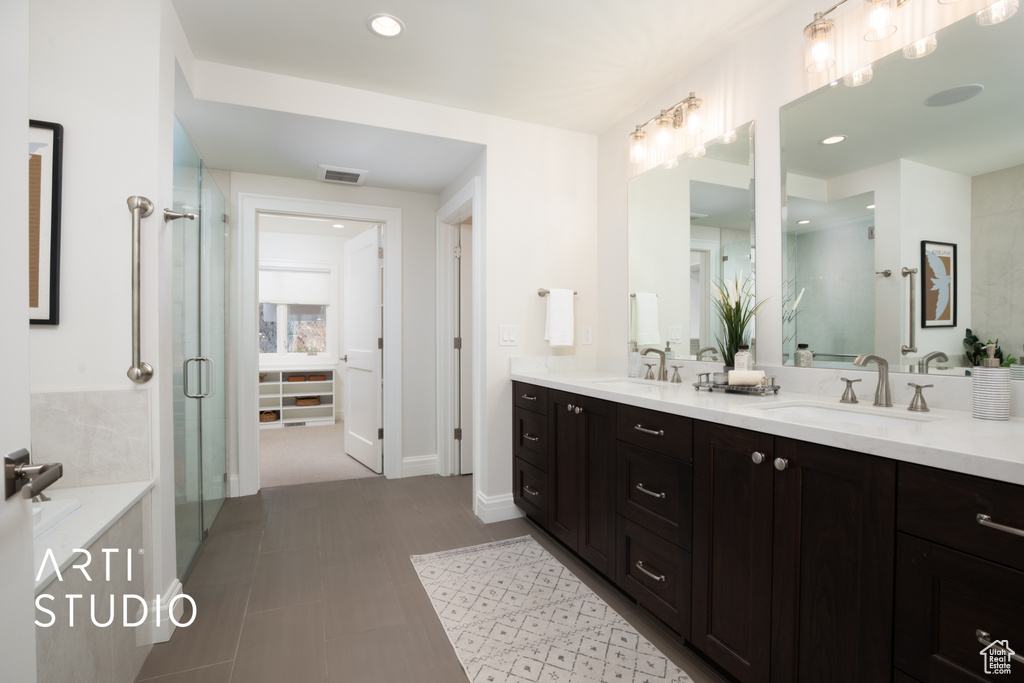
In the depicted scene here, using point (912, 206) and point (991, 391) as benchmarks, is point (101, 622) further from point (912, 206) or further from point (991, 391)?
point (912, 206)

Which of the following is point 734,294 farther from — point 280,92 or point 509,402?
point 280,92

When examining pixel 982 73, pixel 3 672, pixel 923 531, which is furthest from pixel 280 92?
pixel 923 531

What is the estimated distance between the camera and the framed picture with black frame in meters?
1.58

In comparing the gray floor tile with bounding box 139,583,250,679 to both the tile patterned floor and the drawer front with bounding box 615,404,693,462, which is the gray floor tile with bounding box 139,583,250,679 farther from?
the drawer front with bounding box 615,404,693,462

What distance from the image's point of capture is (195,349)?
2.37m

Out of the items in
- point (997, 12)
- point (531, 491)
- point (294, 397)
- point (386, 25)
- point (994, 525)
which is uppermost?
point (386, 25)

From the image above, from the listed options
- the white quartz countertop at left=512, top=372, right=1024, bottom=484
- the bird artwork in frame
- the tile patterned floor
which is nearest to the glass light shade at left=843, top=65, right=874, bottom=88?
the bird artwork in frame

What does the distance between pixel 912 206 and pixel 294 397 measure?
6.05 metres

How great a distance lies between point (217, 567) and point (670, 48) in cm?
325

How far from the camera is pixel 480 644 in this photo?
1.77 m

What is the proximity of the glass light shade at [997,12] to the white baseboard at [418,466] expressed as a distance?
145 inches

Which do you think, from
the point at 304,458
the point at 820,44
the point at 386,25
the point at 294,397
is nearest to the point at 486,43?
the point at 386,25

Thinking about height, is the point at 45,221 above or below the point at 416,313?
above

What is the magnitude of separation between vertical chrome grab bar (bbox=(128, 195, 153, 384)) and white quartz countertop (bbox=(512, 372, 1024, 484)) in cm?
173
